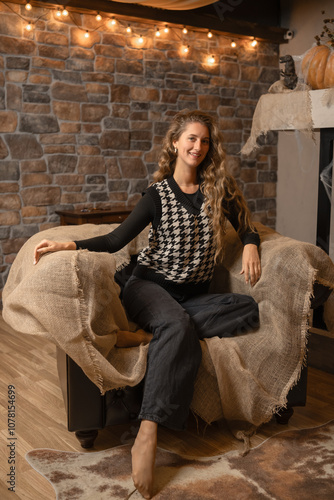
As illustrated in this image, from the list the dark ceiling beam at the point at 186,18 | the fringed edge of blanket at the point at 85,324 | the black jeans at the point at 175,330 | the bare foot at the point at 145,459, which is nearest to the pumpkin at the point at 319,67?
the black jeans at the point at 175,330

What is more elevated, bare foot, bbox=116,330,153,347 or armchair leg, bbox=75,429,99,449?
bare foot, bbox=116,330,153,347

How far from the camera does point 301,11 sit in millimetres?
5543

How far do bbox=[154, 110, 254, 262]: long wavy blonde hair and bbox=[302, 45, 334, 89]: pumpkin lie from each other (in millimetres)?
800

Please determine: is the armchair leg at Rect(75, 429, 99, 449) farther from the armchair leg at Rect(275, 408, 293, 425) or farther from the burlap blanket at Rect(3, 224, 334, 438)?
the armchair leg at Rect(275, 408, 293, 425)

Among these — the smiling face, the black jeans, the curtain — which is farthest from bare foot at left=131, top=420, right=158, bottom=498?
the curtain

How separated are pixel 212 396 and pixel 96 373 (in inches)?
19.2

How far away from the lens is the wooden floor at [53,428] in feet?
6.14

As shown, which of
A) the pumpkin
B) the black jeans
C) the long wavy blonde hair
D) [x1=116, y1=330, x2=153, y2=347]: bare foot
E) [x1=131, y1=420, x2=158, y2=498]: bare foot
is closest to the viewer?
[x1=131, y1=420, x2=158, y2=498]: bare foot

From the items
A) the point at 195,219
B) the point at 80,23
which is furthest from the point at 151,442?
the point at 80,23

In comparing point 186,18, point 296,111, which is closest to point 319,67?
point 296,111

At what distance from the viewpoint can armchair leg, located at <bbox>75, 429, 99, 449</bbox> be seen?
2029 mm

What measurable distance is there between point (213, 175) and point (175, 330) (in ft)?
2.47

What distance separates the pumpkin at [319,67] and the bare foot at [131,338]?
5.44ft

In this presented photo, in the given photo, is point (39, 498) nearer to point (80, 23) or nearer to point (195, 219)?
point (195, 219)
